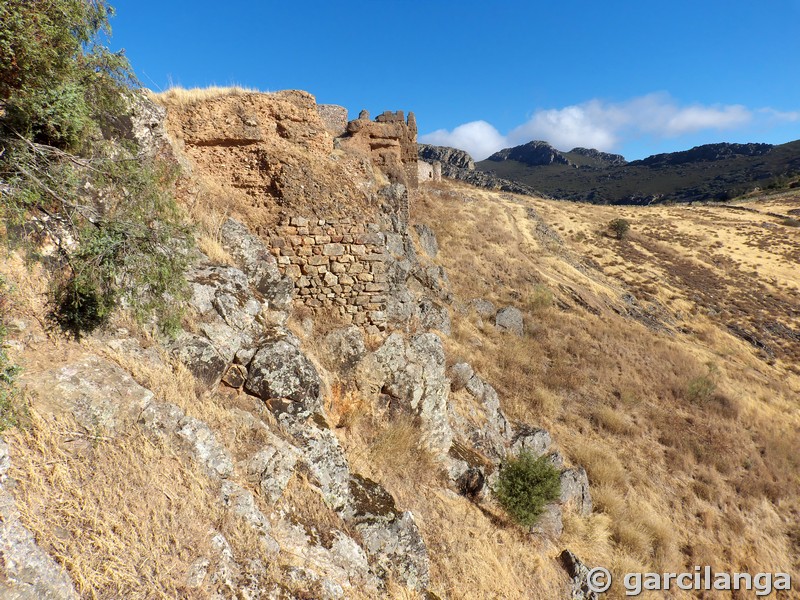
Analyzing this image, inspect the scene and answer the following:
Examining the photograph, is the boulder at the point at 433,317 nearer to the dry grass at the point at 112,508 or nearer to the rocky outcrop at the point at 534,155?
the dry grass at the point at 112,508

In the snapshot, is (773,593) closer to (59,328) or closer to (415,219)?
(59,328)

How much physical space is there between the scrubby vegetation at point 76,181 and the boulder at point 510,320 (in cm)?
1201

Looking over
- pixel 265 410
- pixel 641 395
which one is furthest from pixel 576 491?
pixel 265 410

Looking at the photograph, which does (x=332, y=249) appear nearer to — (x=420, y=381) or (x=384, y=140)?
(x=420, y=381)

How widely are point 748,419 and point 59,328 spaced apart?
18768 millimetres

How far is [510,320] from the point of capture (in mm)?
15148

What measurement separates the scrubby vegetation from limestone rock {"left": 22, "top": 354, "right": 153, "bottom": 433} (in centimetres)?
54

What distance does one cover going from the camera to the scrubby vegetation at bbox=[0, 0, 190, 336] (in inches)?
154

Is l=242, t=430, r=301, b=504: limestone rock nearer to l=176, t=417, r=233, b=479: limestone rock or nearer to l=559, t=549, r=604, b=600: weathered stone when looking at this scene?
l=176, t=417, r=233, b=479: limestone rock

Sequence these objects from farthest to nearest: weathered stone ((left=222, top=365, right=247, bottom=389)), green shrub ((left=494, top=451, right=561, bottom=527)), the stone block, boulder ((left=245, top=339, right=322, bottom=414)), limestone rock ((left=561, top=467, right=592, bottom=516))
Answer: limestone rock ((left=561, top=467, right=592, bottom=516))
the stone block
green shrub ((left=494, top=451, right=561, bottom=527))
boulder ((left=245, top=339, right=322, bottom=414))
weathered stone ((left=222, top=365, right=247, bottom=389))

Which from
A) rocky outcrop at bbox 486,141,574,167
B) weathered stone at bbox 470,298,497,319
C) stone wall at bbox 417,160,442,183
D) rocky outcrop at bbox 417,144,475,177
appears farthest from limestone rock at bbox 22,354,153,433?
rocky outcrop at bbox 486,141,574,167

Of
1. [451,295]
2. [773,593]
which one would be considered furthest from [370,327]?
[773,593]

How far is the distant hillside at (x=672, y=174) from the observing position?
75.9 meters

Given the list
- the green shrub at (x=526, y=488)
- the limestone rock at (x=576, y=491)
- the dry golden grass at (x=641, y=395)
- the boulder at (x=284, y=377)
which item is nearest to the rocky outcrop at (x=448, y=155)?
the dry golden grass at (x=641, y=395)
